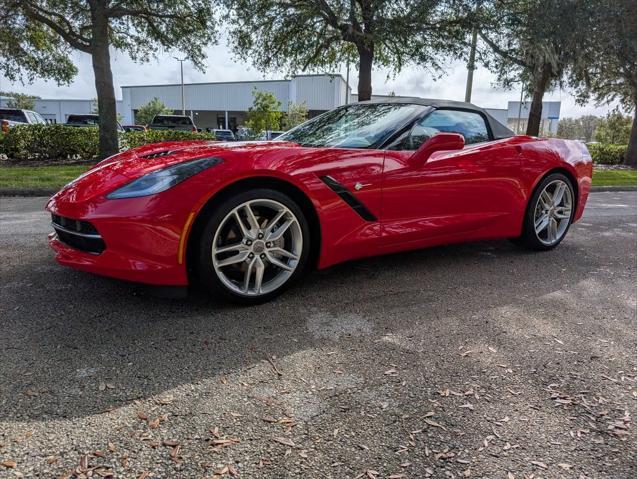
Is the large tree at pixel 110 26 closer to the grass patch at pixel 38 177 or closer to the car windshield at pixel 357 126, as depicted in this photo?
A: the grass patch at pixel 38 177

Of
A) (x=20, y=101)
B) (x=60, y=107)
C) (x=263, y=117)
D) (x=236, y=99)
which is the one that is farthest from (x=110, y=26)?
(x=60, y=107)

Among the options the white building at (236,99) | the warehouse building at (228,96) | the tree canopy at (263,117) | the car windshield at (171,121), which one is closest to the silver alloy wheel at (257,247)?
the car windshield at (171,121)

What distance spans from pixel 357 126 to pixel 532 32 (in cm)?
1001

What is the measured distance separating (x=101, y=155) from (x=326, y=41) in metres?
6.35

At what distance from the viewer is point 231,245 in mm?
2832

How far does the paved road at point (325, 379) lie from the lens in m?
1.64

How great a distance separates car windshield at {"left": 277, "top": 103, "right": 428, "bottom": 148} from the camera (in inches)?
134

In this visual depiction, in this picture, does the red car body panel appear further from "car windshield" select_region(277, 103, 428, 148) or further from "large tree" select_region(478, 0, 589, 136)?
"large tree" select_region(478, 0, 589, 136)

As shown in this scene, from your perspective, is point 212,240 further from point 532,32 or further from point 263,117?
point 263,117

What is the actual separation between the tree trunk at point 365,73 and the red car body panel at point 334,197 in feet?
30.1

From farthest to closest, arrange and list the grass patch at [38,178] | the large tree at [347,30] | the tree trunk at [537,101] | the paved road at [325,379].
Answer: the tree trunk at [537,101]
the large tree at [347,30]
the grass patch at [38,178]
the paved road at [325,379]

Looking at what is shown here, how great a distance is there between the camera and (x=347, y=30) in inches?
457

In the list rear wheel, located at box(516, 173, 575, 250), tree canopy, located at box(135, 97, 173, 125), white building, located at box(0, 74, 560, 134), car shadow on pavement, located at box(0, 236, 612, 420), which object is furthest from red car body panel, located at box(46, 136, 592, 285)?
tree canopy, located at box(135, 97, 173, 125)

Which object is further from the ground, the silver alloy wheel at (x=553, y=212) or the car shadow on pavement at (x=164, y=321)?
the silver alloy wheel at (x=553, y=212)
